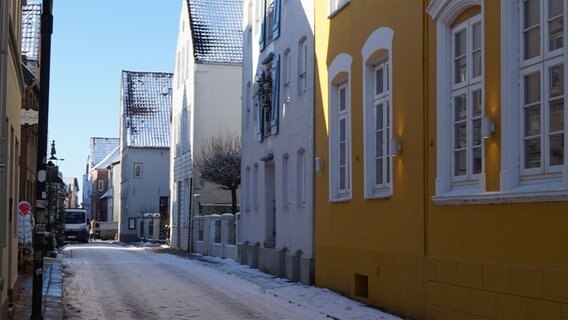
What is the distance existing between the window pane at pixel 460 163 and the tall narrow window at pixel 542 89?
5.37 ft

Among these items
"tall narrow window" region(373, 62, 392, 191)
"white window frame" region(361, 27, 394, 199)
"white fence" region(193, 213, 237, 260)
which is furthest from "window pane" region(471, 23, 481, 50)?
"white fence" region(193, 213, 237, 260)

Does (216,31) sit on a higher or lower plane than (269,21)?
higher

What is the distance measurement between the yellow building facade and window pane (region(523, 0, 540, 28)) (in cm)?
2

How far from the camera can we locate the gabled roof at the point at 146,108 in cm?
6050

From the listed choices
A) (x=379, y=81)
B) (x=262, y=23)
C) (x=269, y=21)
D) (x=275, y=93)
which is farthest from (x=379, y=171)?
(x=262, y=23)

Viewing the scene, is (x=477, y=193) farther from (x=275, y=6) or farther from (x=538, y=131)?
(x=275, y=6)

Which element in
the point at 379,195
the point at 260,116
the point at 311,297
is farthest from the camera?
the point at 260,116

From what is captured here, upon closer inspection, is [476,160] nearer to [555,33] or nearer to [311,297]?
[555,33]

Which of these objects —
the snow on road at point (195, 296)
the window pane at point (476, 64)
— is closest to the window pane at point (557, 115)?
the window pane at point (476, 64)

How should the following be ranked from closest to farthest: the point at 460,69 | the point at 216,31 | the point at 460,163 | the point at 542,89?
the point at 542,89
the point at 460,163
the point at 460,69
the point at 216,31

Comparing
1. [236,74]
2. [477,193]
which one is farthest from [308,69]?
[236,74]

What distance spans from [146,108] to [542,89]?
52.8 m

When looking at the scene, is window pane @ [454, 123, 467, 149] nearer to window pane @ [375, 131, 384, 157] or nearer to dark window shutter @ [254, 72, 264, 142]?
window pane @ [375, 131, 384, 157]

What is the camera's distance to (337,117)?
57.1 ft
